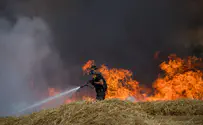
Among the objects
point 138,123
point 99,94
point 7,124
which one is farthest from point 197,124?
point 99,94

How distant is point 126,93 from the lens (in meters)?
31.1

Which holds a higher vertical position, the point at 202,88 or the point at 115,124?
the point at 202,88

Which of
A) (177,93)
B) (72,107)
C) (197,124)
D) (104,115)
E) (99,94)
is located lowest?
(197,124)

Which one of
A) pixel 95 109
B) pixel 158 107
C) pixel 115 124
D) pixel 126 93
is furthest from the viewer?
pixel 126 93

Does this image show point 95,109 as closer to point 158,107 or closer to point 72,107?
point 72,107

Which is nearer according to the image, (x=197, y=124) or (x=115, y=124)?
(x=115, y=124)

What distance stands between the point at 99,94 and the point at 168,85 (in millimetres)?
20646

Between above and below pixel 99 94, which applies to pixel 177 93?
above

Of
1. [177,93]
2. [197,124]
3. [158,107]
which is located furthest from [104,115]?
[177,93]

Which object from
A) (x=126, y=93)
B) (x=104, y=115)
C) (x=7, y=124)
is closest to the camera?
(x=104, y=115)

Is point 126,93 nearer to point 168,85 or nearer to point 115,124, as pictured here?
point 168,85

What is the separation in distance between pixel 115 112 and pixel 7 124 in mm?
3046

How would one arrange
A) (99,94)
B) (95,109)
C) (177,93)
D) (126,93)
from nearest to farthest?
(95,109) < (99,94) < (177,93) < (126,93)

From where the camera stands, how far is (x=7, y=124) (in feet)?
20.1
